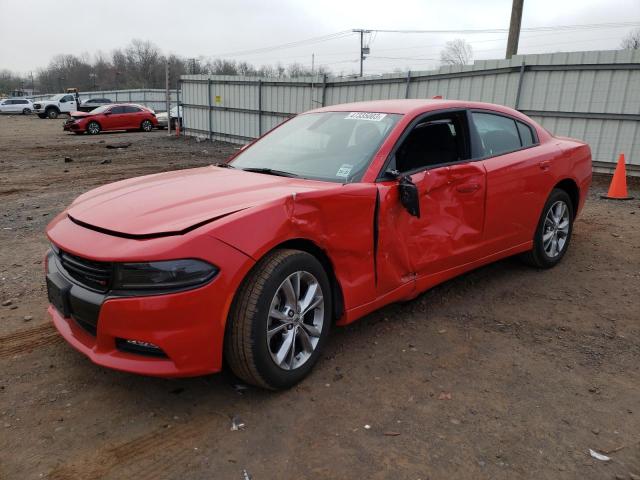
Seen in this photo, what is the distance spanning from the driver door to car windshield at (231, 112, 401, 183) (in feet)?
0.67

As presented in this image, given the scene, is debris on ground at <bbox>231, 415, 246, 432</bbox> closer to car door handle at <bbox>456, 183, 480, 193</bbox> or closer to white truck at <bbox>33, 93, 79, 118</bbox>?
car door handle at <bbox>456, 183, 480, 193</bbox>

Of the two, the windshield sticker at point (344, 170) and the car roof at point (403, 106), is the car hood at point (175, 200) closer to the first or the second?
the windshield sticker at point (344, 170)

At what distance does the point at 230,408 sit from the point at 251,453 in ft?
1.29

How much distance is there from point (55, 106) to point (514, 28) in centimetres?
3592

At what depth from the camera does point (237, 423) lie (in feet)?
8.55

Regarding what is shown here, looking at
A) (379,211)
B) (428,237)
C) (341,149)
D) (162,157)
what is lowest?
(162,157)

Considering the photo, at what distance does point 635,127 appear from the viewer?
9.49 m

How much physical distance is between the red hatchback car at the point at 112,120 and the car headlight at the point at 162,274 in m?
24.2

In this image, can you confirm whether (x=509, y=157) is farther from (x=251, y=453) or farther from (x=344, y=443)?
(x=251, y=453)

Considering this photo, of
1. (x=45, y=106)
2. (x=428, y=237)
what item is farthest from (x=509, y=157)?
(x=45, y=106)

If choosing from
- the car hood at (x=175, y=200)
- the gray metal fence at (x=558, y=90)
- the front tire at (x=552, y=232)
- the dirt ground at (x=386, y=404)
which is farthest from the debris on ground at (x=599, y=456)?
the gray metal fence at (x=558, y=90)

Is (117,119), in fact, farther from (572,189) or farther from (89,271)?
(89,271)

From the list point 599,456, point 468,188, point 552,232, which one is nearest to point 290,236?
point 468,188

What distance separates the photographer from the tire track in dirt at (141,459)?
2250mm
